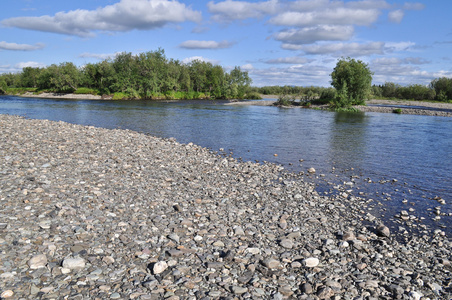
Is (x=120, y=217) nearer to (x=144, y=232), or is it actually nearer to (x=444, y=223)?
(x=144, y=232)

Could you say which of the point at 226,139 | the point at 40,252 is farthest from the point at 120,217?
the point at 226,139

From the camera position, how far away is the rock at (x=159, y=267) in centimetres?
682

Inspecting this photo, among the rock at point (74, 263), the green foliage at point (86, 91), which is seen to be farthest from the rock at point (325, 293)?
the green foliage at point (86, 91)

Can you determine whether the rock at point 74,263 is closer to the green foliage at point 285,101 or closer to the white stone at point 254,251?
the white stone at point 254,251

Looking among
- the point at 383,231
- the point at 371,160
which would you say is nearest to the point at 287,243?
the point at 383,231

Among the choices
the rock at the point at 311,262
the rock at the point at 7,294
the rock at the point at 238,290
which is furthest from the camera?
the rock at the point at 311,262

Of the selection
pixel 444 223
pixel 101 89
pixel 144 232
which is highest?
pixel 101 89

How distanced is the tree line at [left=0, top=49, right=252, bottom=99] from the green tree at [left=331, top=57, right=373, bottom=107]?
58.7 metres

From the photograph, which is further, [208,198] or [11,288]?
[208,198]

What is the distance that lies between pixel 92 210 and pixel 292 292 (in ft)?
22.0

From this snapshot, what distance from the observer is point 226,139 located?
3116cm

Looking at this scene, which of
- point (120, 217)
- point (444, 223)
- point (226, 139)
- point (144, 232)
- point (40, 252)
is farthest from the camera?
point (226, 139)

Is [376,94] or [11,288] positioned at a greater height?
[376,94]

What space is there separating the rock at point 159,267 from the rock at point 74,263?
1589 mm
